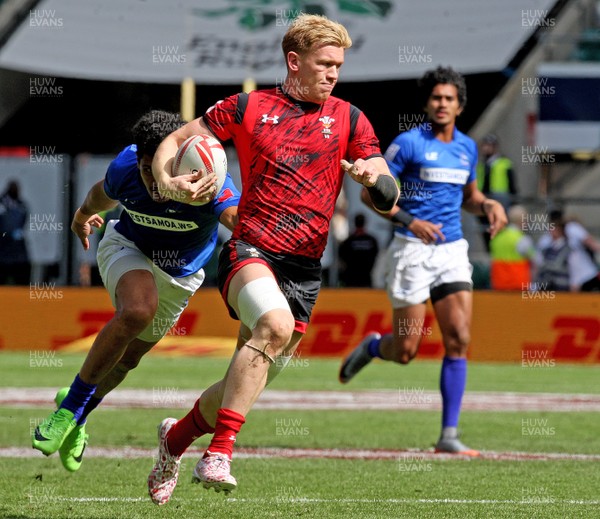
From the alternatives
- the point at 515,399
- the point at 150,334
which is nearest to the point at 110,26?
the point at 515,399

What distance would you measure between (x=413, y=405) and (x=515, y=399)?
4.33 ft

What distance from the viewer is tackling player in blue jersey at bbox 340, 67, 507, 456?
378 inches

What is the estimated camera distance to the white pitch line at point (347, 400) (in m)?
12.6

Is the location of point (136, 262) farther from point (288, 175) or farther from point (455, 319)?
point (455, 319)

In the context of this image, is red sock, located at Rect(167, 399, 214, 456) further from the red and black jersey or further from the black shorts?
the red and black jersey

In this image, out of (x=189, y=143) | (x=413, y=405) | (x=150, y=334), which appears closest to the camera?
(x=189, y=143)

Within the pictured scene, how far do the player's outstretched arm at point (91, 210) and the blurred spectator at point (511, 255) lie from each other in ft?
40.3

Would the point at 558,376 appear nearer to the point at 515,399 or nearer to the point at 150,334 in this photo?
the point at 515,399

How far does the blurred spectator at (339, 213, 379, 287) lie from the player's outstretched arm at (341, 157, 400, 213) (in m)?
13.3

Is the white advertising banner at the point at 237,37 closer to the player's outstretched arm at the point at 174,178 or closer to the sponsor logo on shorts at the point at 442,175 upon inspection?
the sponsor logo on shorts at the point at 442,175

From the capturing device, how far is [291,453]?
361 inches

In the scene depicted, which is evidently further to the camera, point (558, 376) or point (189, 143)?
point (558, 376)

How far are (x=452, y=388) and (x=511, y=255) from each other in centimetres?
1031

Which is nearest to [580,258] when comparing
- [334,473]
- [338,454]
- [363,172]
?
[338,454]
